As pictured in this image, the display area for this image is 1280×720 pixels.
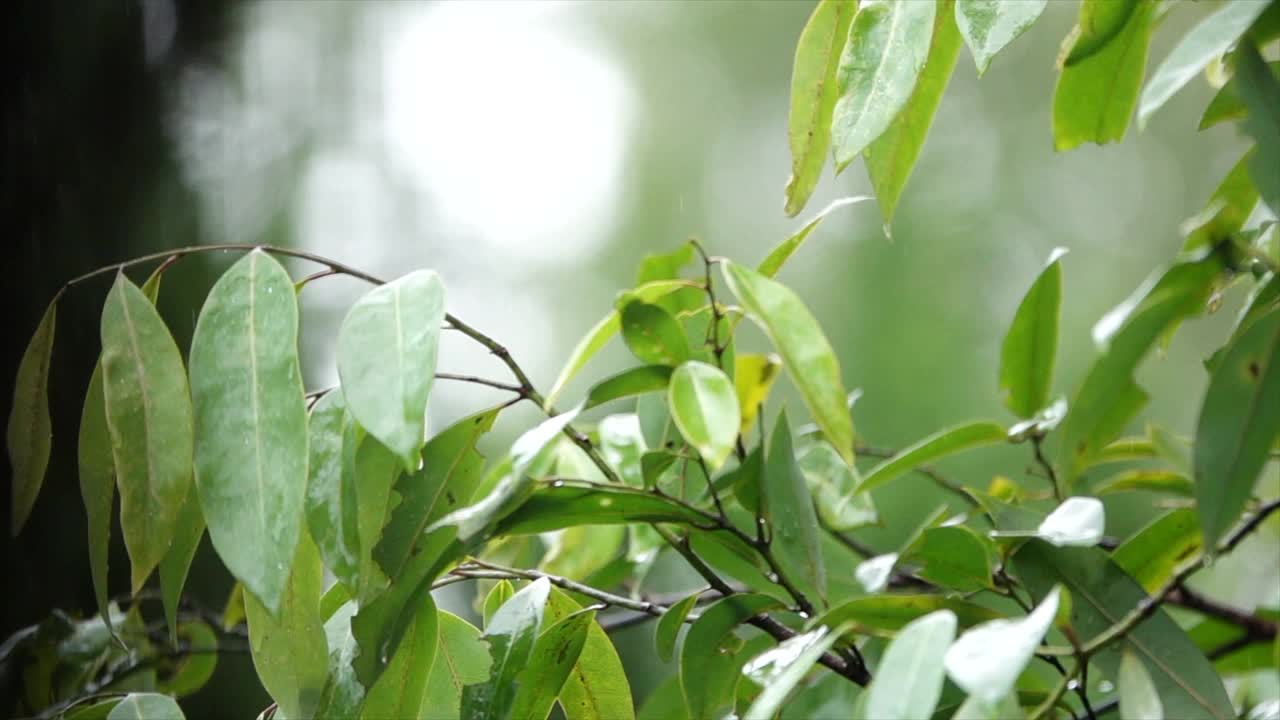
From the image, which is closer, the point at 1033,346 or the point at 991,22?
the point at 991,22

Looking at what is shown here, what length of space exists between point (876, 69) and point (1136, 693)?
0.21 meters

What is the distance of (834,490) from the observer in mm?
632

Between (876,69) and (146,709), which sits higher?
(876,69)

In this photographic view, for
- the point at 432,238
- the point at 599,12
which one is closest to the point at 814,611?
the point at 432,238

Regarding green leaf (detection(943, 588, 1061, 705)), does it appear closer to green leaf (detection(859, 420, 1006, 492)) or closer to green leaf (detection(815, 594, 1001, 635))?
green leaf (detection(815, 594, 1001, 635))

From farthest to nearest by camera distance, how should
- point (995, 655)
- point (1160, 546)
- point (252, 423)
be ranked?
point (1160, 546), point (252, 423), point (995, 655)

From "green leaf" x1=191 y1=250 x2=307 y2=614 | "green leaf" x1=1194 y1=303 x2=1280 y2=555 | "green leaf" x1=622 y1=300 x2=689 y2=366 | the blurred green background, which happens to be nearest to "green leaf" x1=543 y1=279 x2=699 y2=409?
"green leaf" x1=622 y1=300 x2=689 y2=366

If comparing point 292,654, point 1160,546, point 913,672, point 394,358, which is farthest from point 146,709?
point 1160,546

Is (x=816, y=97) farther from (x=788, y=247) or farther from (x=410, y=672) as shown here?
(x=410, y=672)

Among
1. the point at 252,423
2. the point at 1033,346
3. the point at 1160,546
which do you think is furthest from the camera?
the point at 1033,346

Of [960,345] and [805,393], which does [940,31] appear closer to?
[805,393]

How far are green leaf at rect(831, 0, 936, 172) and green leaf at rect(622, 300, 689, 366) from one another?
11cm

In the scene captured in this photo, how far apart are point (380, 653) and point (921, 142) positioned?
263 millimetres

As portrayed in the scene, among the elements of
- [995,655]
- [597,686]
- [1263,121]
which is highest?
[1263,121]
